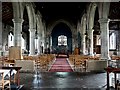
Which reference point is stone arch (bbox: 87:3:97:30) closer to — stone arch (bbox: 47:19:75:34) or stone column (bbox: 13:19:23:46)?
stone column (bbox: 13:19:23:46)

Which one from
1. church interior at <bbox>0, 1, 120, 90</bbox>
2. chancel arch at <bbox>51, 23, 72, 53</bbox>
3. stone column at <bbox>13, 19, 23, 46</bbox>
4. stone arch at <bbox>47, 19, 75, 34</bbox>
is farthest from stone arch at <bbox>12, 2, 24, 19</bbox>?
chancel arch at <bbox>51, 23, 72, 53</bbox>

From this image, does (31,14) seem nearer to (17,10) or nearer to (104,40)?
(17,10)

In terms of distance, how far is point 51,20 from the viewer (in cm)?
3825

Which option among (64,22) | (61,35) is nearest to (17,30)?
(64,22)

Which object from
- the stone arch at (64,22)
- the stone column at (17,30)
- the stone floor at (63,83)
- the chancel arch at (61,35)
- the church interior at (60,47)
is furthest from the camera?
the chancel arch at (61,35)

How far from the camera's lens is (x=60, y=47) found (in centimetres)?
3988

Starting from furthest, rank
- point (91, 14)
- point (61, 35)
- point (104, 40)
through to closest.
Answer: point (61, 35) < point (91, 14) < point (104, 40)

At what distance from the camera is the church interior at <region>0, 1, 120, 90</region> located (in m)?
8.87

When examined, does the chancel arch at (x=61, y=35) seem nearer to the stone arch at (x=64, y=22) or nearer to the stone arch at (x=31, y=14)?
the stone arch at (x=64, y=22)

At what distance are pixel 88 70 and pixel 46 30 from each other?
82.9ft

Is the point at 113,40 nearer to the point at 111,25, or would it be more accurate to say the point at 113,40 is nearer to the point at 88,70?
the point at 111,25

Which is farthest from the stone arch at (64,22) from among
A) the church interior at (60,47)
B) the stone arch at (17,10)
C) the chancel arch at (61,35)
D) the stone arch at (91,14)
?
the stone arch at (17,10)

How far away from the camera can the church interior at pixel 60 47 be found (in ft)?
29.1

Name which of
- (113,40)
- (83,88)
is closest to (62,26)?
(113,40)
